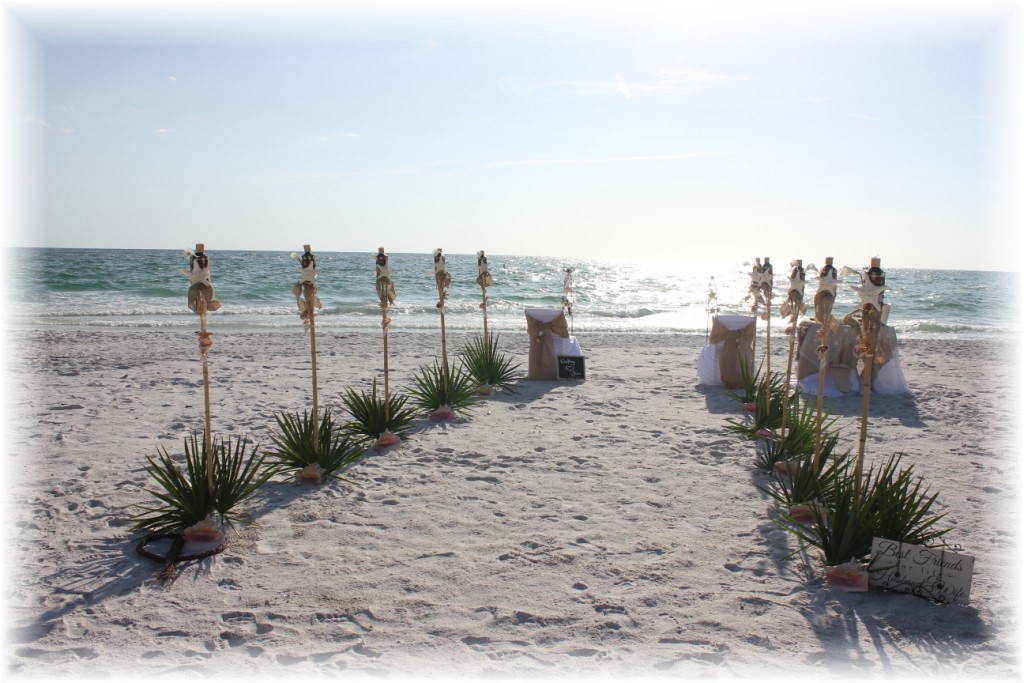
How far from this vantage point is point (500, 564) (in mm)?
3639

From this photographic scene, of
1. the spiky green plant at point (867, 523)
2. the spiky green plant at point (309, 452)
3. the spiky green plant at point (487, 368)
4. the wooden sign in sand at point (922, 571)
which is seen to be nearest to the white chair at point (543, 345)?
the spiky green plant at point (487, 368)

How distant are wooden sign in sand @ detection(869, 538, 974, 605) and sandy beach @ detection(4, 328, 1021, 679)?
0.22 feet

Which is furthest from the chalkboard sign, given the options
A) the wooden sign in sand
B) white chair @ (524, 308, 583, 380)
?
the wooden sign in sand

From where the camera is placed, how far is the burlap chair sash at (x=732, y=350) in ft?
27.4

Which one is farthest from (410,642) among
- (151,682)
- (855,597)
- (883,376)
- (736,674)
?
(883,376)

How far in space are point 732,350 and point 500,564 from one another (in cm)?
573

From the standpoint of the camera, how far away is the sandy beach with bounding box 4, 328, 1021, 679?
286cm

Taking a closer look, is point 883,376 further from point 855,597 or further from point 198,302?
point 198,302

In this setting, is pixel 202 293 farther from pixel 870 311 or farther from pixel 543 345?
pixel 543 345

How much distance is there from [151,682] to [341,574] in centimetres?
104

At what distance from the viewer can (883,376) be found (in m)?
8.20

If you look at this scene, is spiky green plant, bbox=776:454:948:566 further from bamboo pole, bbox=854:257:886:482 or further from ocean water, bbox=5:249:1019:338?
ocean water, bbox=5:249:1019:338

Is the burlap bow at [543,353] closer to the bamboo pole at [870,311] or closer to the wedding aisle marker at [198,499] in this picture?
the wedding aisle marker at [198,499]

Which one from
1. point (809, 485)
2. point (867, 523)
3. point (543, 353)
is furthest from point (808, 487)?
point (543, 353)
